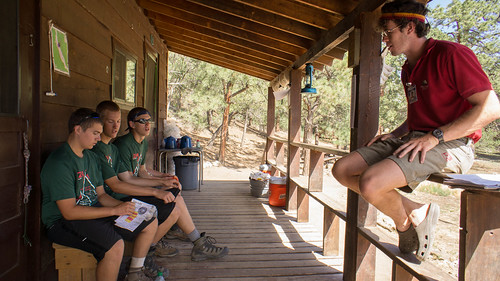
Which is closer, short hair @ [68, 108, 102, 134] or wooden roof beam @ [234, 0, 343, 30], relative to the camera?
short hair @ [68, 108, 102, 134]

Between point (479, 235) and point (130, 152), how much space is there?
2.62 m

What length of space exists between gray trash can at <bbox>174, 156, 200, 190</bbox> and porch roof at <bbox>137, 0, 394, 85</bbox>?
2046mm

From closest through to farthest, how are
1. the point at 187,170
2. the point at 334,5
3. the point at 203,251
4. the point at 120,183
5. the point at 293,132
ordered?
the point at 120,183
the point at 334,5
the point at 203,251
the point at 293,132
the point at 187,170

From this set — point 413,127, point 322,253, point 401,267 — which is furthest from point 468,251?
point 322,253

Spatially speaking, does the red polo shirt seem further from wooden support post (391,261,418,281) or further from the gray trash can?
the gray trash can

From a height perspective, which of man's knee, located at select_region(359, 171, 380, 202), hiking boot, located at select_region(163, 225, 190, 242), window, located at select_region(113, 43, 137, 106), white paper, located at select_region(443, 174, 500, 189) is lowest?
hiking boot, located at select_region(163, 225, 190, 242)

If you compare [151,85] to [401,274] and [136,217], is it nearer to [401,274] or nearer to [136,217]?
[136,217]

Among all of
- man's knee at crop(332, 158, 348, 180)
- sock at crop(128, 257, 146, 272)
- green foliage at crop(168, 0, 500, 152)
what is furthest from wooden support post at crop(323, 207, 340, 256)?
green foliage at crop(168, 0, 500, 152)

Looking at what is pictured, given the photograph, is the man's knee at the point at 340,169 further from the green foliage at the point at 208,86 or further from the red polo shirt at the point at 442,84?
the green foliage at the point at 208,86

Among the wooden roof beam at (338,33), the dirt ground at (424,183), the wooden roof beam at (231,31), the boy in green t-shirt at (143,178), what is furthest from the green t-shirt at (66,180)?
the dirt ground at (424,183)

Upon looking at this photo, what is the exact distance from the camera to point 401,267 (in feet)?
6.04

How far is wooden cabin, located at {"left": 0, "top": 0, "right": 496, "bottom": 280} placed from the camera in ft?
5.64

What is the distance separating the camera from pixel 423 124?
66.1 inches

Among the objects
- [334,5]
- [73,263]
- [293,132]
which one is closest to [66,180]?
[73,263]
